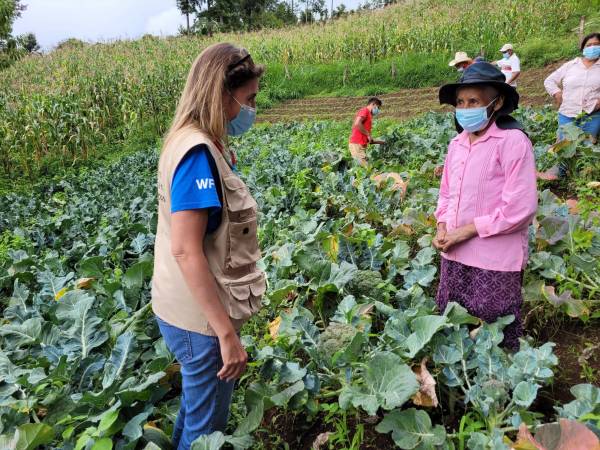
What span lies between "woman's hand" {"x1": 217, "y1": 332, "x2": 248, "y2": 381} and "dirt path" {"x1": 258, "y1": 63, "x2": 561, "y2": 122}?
13062 millimetres

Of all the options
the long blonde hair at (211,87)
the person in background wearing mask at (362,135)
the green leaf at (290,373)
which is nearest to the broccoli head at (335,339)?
the green leaf at (290,373)

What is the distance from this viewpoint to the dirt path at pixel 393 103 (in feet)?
47.0

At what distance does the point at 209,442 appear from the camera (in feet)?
5.86

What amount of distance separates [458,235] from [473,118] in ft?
1.99

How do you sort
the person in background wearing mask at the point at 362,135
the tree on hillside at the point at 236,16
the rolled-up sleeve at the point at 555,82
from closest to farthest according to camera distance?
the rolled-up sleeve at the point at 555,82 < the person in background wearing mask at the point at 362,135 < the tree on hillside at the point at 236,16

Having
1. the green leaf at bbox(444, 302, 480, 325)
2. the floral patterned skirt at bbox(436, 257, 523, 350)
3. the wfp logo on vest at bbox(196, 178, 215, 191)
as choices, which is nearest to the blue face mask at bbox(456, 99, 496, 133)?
the floral patterned skirt at bbox(436, 257, 523, 350)

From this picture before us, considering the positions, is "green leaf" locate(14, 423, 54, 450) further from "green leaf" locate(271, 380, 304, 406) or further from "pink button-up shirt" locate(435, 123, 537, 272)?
"pink button-up shirt" locate(435, 123, 537, 272)

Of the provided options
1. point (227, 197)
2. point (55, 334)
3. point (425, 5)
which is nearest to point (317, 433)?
point (227, 197)

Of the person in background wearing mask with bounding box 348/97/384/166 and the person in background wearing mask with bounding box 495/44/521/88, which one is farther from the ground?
the person in background wearing mask with bounding box 495/44/521/88

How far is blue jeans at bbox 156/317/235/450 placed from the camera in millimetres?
1750

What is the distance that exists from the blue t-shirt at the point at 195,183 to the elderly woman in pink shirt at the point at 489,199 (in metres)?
1.45

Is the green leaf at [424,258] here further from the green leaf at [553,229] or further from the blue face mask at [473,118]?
the blue face mask at [473,118]

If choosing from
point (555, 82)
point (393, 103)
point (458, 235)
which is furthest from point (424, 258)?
point (393, 103)

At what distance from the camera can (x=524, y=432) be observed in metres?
1.64
